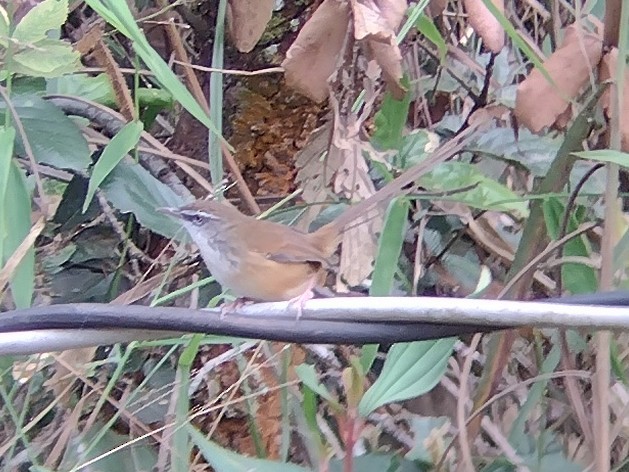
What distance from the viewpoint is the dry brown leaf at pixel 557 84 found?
103cm

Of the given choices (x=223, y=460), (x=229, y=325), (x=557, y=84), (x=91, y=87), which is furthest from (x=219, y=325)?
(x=91, y=87)

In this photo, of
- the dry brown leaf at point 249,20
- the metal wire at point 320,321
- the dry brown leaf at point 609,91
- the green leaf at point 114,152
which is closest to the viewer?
the metal wire at point 320,321

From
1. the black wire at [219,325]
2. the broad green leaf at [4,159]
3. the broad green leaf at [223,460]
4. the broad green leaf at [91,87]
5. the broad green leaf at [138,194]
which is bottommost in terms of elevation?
the broad green leaf at [223,460]

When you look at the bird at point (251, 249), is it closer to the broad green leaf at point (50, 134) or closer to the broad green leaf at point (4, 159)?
the broad green leaf at point (50, 134)

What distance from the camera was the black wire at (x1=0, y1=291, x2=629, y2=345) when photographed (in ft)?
2.41

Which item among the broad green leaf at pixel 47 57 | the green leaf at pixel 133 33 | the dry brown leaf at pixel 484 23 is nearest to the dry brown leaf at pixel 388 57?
the dry brown leaf at pixel 484 23

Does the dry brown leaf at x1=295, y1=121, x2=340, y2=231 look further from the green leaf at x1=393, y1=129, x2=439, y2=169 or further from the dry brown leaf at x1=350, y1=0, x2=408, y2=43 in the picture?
the dry brown leaf at x1=350, y1=0, x2=408, y2=43

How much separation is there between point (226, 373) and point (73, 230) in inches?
15.5

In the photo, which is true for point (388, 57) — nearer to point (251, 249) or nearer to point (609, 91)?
point (609, 91)

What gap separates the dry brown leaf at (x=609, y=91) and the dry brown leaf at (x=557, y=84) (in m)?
0.02

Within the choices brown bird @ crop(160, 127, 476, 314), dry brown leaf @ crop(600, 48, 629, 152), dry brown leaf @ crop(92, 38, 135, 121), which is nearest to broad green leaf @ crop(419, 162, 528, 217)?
brown bird @ crop(160, 127, 476, 314)

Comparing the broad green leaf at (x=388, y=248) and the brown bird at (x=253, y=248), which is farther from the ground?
the broad green leaf at (x=388, y=248)

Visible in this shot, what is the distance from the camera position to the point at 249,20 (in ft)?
4.12

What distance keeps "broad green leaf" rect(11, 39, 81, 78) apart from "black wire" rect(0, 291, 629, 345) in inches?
13.8
